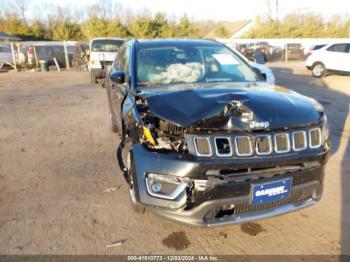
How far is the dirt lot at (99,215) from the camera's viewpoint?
2717 millimetres

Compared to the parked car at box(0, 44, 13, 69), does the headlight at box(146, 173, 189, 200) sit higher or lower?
lower

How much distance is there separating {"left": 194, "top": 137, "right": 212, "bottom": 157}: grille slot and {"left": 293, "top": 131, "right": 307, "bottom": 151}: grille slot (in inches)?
28.4

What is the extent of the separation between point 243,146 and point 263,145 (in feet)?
0.55

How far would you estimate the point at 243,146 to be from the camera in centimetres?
240

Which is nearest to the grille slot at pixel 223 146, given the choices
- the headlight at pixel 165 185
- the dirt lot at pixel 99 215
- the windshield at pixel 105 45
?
the headlight at pixel 165 185

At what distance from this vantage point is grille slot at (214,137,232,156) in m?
2.36

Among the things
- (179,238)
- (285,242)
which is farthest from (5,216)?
(285,242)

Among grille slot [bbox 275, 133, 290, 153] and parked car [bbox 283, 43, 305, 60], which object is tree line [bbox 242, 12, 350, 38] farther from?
grille slot [bbox 275, 133, 290, 153]

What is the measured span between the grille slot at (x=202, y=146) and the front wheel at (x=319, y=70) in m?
14.5

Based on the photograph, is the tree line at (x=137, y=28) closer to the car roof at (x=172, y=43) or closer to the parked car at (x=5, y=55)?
the parked car at (x=5, y=55)

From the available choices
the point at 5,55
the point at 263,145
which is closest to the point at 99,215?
the point at 263,145

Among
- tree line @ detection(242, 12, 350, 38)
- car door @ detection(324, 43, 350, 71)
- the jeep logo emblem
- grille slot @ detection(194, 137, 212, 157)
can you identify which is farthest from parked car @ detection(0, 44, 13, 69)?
tree line @ detection(242, 12, 350, 38)

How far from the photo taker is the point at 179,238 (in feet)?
9.30

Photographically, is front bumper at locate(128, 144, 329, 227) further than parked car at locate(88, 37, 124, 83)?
No
